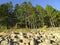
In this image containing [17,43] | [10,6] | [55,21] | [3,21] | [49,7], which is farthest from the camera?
[55,21]

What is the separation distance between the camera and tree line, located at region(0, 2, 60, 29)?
4333 cm

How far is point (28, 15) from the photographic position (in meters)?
50.3

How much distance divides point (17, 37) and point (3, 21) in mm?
31812

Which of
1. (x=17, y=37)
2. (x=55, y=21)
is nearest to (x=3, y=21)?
(x=55, y=21)

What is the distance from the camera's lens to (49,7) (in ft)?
160

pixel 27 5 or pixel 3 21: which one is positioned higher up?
pixel 27 5

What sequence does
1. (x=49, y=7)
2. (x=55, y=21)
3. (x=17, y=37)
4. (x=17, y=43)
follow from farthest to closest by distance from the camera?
(x=55, y=21) → (x=49, y=7) → (x=17, y=37) → (x=17, y=43)

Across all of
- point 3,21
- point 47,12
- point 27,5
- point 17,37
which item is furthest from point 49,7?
point 17,37

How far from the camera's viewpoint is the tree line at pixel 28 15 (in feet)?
142

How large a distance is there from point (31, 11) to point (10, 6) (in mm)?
5992

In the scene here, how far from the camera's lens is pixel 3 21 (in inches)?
1558

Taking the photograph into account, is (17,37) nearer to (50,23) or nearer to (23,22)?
(23,22)

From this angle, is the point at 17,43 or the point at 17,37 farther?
the point at 17,37

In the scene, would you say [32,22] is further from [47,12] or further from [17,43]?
[17,43]
